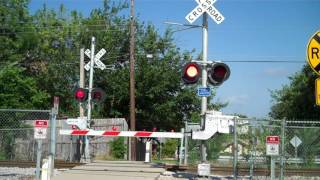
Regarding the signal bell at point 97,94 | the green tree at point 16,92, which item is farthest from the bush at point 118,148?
the green tree at point 16,92

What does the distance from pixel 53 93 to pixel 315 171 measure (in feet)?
89.2

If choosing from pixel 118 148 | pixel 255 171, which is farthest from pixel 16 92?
pixel 255 171

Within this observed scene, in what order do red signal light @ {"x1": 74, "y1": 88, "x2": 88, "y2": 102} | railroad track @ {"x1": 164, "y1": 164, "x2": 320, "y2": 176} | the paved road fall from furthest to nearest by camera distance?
red signal light @ {"x1": 74, "y1": 88, "x2": 88, "y2": 102}
railroad track @ {"x1": 164, "y1": 164, "x2": 320, "y2": 176}
the paved road

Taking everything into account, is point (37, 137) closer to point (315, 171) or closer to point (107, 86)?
point (315, 171)

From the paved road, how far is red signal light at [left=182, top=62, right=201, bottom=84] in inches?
114

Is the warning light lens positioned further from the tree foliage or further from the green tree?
the tree foliage

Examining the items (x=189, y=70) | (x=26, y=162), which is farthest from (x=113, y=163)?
(x=189, y=70)

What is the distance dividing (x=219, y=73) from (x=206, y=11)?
199 centimetres

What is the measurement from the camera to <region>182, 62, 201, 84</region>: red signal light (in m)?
14.9

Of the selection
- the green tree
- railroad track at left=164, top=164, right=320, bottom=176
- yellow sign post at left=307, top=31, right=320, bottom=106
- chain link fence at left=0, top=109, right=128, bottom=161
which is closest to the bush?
chain link fence at left=0, top=109, right=128, bottom=161

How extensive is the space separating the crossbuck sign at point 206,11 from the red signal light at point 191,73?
149 cm

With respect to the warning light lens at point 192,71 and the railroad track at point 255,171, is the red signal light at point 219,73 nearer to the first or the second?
the warning light lens at point 192,71

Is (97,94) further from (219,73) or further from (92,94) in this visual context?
(219,73)

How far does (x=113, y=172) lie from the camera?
16.4m
